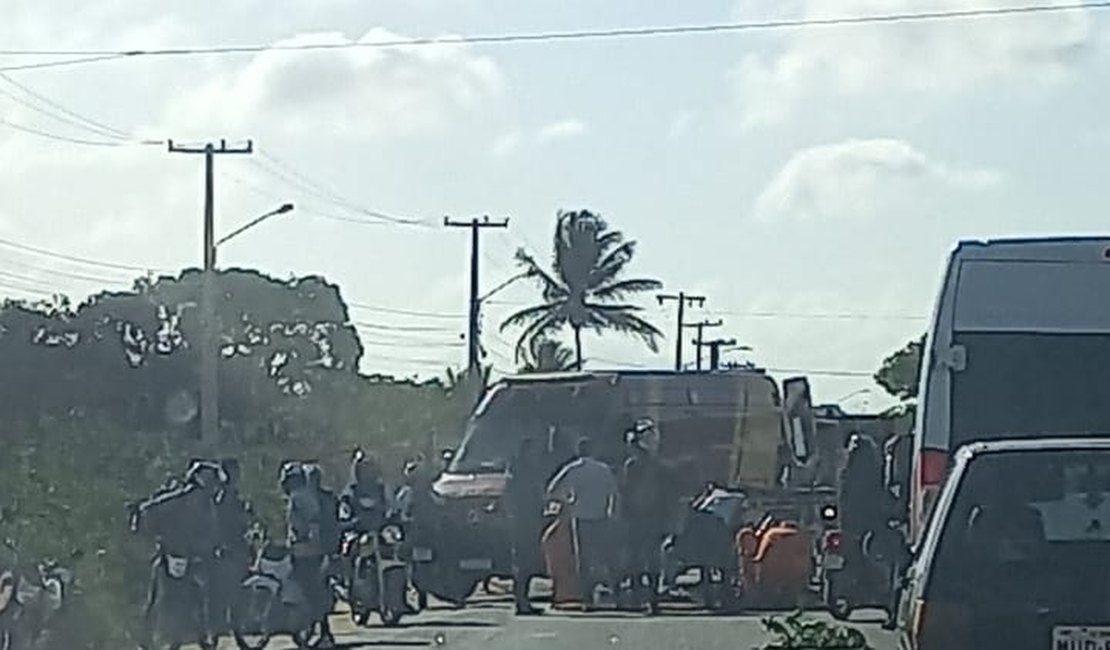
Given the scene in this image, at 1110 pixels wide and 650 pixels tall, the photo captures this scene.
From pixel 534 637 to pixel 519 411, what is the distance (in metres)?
9.50

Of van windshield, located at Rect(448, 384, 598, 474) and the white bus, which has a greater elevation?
the white bus

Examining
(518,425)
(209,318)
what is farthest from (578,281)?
(518,425)

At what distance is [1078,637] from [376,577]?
1560cm

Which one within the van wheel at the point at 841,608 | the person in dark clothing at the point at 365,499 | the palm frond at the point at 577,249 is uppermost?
the palm frond at the point at 577,249

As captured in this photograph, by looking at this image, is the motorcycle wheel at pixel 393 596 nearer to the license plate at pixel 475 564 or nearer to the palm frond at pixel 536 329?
the license plate at pixel 475 564

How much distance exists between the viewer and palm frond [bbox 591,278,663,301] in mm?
70250

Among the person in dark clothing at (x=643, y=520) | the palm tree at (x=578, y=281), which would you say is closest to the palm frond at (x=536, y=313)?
the palm tree at (x=578, y=281)

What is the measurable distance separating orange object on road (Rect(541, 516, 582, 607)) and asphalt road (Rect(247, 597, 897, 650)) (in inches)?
15.1

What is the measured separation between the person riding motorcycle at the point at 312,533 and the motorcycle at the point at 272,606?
0.11 m

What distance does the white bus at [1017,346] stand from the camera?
591 inches

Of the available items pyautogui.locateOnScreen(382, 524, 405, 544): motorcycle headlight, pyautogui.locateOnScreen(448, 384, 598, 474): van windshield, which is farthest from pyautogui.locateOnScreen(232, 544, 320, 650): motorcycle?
pyautogui.locateOnScreen(448, 384, 598, 474): van windshield

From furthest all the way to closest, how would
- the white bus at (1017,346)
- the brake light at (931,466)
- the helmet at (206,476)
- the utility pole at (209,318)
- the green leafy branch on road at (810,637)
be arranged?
the utility pole at (209,318) → the helmet at (206,476) → the green leafy branch on road at (810,637) → the white bus at (1017,346) → the brake light at (931,466)

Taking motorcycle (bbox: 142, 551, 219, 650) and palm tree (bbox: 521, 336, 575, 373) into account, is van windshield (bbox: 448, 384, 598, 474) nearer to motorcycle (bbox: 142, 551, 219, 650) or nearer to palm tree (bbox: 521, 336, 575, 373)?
motorcycle (bbox: 142, 551, 219, 650)

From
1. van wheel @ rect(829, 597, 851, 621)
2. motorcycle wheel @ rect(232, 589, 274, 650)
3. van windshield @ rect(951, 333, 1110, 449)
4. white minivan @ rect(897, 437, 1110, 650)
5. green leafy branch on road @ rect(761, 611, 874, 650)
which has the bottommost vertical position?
van wheel @ rect(829, 597, 851, 621)
